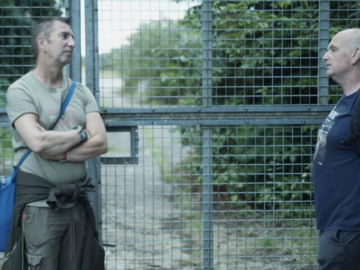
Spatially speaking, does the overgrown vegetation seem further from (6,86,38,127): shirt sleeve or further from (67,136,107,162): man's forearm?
(6,86,38,127): shirt sleeve

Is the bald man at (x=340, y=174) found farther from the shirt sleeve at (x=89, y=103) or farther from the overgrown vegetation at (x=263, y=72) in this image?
the shirt sleeve at (x=89, y=103)

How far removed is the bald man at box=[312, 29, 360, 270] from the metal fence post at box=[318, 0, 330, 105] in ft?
4.01

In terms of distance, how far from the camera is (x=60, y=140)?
144 inches

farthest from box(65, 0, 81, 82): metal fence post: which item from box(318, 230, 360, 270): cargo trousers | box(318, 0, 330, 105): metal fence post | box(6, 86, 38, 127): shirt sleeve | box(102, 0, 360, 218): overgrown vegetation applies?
box(318, 230, 360, 270): cargo trousers

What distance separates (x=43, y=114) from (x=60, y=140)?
0.23 m

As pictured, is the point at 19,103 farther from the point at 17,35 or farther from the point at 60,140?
the point at 17,35

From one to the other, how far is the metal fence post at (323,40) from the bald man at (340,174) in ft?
4.01

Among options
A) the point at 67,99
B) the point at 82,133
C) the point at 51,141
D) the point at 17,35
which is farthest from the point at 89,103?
the point at 17,35

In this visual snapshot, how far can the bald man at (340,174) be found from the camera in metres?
3.37

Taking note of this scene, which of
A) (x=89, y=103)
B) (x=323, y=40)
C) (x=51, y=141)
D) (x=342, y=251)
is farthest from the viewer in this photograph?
(x=323, y=40)

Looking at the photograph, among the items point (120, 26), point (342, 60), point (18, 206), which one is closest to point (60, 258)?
point (18, 206)

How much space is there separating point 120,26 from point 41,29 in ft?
2.98

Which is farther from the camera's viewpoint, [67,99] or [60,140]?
[67,99]

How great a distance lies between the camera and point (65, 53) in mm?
3852
